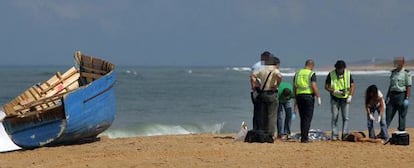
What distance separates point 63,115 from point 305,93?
14.0ft

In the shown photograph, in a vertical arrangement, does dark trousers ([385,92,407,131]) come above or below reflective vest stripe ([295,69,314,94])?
below

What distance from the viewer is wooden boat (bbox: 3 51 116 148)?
12156mm

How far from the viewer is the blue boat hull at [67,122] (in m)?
12.1

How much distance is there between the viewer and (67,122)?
12.1m

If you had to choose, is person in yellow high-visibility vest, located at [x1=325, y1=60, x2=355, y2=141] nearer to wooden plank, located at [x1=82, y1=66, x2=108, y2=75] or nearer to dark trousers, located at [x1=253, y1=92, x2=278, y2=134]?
dark trousers, located at [x1=253, y1=92, x2=278, y2=134]

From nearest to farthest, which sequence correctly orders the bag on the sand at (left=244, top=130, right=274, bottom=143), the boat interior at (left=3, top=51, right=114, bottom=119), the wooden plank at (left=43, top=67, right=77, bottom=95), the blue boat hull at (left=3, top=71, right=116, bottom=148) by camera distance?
the bag on the sand at (left=244, top=130, right=274, bottom=143), the blue boat hull at (left=3, top=71, right=116, bottom=148), the boat interior at (left=3, top=51, right=114, bottom=119), the wooden plank at (left=43, top=67, right=77, bottom=95)

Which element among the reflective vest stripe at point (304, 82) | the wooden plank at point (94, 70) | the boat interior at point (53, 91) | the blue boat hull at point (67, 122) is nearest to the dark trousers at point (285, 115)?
the reflective vest stripe at point (304, 82)

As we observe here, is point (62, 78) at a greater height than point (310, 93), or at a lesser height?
greater

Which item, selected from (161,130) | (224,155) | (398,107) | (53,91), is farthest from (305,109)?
(161,130)

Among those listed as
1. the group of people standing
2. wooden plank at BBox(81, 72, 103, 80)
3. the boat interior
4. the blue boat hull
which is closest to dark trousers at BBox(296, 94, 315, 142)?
the group of people standing

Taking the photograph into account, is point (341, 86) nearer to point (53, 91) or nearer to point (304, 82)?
point (304, 82)

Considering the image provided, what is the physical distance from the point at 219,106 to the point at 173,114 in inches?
175

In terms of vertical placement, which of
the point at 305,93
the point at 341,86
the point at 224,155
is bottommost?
the point at 224,155

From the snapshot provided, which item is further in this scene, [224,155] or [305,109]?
[305,109]
